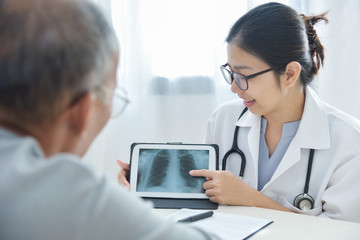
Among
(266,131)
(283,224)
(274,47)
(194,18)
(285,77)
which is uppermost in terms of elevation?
(194,18)

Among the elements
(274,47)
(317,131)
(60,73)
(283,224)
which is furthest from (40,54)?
(317,131)

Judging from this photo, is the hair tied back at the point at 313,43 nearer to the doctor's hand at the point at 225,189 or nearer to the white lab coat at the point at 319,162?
the white lab coat at the point at 319,162

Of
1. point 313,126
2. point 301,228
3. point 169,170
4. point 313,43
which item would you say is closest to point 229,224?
point 301,228

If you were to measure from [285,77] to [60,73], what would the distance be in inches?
44.0

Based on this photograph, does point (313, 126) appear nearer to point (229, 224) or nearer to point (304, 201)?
point (304, 201)

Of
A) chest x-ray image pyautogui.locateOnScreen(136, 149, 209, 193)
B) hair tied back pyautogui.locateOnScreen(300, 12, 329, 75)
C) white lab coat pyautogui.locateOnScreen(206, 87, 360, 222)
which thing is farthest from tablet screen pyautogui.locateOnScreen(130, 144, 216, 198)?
hair tied back pyautogui.locateOnScreen(300, 12, 329, 75)

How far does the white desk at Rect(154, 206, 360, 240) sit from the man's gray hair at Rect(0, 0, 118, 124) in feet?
2.16

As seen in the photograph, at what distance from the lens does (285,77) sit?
153cm

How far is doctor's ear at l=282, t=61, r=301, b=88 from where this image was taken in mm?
1494

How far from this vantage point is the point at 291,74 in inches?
59.9

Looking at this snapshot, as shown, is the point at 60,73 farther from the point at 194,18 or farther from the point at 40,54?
the point at 194,18

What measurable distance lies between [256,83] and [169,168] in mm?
461

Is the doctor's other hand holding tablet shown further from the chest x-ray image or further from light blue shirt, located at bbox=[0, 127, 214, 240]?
light blue shirt, located at bbox=[0, 127, 214, 240]

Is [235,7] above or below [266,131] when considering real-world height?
above
